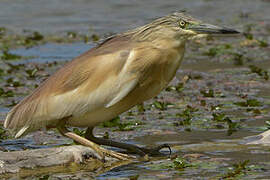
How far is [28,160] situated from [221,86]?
4.71 m

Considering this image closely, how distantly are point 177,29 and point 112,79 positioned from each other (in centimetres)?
75

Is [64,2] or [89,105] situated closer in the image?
[89,105]

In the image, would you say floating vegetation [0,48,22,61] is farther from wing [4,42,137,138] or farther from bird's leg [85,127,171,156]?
wing [4,42,137,138]

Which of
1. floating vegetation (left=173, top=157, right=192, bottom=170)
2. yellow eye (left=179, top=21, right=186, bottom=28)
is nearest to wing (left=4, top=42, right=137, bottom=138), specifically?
yellow eye (left=179, top=21, right=186, bottom=28)

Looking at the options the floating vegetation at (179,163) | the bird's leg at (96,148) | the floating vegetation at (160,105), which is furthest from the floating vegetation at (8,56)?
the floating vegetation at (179,163)

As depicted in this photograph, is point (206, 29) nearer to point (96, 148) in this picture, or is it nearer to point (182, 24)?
point (182, 24)

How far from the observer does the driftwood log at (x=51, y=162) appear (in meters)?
6.69

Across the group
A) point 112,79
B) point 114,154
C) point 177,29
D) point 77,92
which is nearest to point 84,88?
point 77,92

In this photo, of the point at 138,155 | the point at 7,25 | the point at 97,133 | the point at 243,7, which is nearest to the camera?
the point at 138,155

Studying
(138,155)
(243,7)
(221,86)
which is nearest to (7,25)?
(243,7)

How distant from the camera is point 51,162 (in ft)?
22.5

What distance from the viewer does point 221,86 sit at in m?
10.9

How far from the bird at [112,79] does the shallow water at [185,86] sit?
619 mm

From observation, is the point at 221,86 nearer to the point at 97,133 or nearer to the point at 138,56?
the point at 97,133
